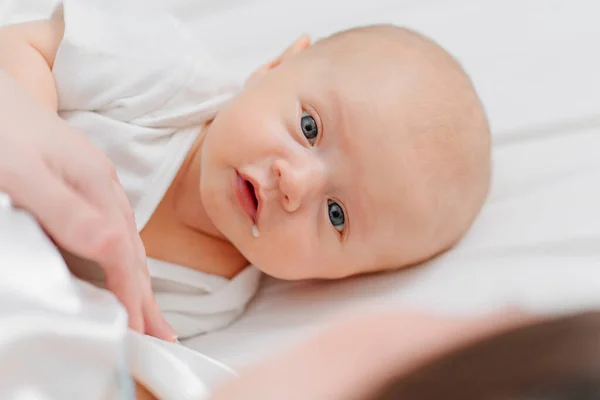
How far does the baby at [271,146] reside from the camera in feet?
3.32

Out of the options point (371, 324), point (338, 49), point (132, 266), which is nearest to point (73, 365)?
point (132, 266)

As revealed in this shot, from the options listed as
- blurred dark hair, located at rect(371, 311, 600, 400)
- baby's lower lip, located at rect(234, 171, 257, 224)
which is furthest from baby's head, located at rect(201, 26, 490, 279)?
blurred dark hair, located at rect(371, 311, 600, 400)

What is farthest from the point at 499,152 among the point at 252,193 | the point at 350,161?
the point at 252,193

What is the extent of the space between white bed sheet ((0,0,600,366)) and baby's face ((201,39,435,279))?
0.07m

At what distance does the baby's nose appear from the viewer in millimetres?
990

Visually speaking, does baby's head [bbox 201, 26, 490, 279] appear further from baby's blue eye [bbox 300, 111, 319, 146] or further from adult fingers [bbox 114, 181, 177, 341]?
adult fingers [bbox 114, 181, 177, 341]

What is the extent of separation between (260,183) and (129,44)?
0.32m

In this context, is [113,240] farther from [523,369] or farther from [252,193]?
[523,369]

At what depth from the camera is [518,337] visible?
1.20 ft

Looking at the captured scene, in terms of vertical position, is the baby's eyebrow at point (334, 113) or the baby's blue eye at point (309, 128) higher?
the baby's eyebrow at point (334, 113)

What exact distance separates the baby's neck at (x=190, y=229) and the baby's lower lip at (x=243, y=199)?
0.13m

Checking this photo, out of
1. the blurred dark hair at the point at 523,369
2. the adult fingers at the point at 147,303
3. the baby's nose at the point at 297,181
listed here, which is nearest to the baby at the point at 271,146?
the baby's nose at the point at 297,181

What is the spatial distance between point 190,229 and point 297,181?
0.25m

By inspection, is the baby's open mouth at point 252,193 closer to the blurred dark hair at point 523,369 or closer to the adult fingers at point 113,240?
the adult fingers at point 113,240
